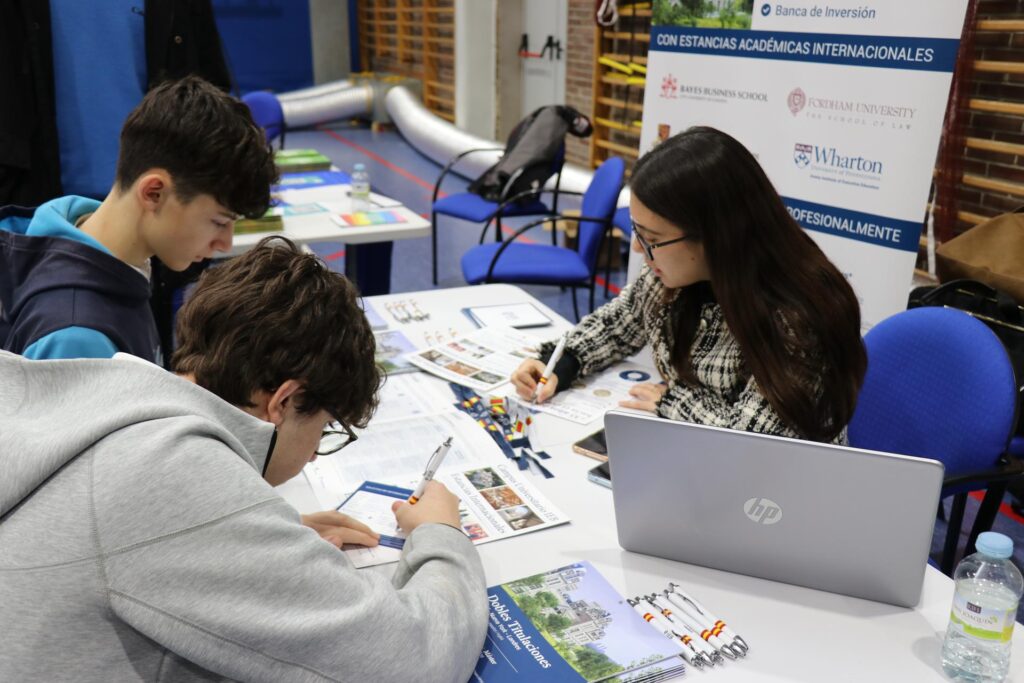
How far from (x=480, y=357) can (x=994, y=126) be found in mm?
2893

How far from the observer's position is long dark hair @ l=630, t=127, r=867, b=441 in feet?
5.39

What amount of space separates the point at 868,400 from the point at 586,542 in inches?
40.1

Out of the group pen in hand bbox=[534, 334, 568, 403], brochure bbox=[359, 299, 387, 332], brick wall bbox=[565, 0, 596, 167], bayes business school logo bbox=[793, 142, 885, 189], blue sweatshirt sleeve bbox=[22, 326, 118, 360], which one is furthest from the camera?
brick wall bbox=[565, 0, 596, 167]

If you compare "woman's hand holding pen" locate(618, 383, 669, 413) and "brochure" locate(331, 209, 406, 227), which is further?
"brochure" locate(331, 209, 406, 227)

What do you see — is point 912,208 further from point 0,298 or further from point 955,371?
point 0,298

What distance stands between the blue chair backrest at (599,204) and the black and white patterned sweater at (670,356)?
5.58ft

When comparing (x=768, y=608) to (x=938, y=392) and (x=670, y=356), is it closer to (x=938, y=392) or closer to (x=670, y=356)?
(x=670, y=356)

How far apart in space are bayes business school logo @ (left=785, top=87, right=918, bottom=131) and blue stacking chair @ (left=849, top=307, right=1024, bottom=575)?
1121mm

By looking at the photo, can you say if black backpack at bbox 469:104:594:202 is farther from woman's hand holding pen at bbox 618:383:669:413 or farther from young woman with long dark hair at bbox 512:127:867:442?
young woman with long dark hair at bbox 512:127:867:442

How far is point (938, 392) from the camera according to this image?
1938 mm

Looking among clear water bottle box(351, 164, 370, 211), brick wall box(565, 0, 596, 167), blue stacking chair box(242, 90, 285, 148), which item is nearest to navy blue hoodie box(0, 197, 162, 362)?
clear water bottle box(351, 164, 370, 211)

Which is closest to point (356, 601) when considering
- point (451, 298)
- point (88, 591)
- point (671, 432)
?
point (88, 591)

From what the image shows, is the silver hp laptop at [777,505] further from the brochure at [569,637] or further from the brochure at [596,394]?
the brochure at [596,394]

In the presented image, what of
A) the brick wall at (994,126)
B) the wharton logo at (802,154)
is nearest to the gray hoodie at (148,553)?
the wharton logo at (802,154)
